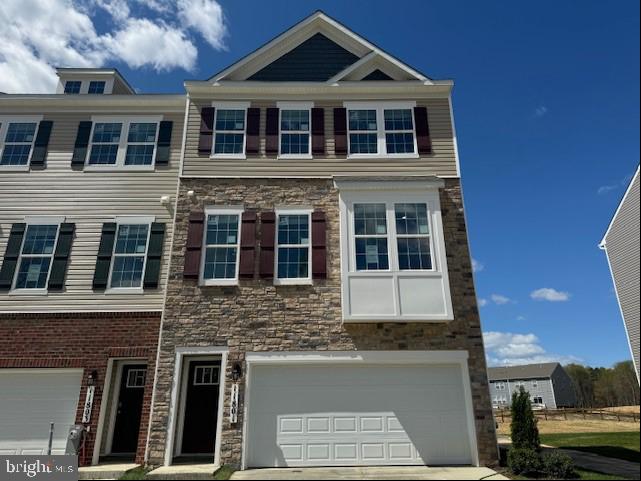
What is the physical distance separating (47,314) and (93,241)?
210 centimetres

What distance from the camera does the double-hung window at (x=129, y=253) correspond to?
1036 centimetres

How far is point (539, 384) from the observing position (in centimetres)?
4897

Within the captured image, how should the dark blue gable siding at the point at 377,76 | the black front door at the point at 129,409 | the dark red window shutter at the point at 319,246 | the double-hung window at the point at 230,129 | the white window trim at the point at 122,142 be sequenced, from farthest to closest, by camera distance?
the dark blue gable siding at the point at 377,76, the white window trim at the point at 122,142, the double-hung window at the point at 230,129, the dark red window shutter at the point at 319,246, the black front door at the point at 129,409

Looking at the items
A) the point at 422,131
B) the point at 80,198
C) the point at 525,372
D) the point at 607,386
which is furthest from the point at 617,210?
the point at 607,386

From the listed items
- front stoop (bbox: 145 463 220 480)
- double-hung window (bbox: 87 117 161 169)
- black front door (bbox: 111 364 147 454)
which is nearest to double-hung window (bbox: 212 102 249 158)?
double-hung window (bbox: 87 117 161 169)

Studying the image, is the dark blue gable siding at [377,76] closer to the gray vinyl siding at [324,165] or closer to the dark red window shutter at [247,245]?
the gray vinyl siding at [324,165]

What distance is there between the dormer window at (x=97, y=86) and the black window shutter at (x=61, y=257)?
5560 mm

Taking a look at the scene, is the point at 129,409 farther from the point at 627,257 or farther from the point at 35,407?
the point at 627,257

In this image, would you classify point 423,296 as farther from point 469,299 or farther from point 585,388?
point 585,388

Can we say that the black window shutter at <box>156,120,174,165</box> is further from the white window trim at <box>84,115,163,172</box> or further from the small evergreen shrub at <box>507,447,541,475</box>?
the small evergreen shrub at <box>507,447,541,475</box>

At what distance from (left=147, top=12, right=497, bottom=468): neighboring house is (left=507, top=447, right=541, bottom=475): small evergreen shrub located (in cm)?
68

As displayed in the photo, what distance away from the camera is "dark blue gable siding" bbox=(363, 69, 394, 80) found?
12.1 metres

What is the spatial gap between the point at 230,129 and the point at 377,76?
470 cm

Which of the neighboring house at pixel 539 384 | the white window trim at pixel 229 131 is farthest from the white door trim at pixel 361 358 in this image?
the neighboring house at pixel 539 384
